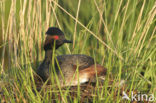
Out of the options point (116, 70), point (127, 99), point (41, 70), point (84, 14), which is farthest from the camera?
point (84, 14)

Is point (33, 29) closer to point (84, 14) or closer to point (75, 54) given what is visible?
point (75, 54)

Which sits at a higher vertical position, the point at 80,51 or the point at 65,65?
the point at 80,51

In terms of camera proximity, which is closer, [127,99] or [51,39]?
[127,99]

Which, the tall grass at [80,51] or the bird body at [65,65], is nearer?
the tall grass at [80,51]

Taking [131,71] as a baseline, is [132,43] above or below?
above

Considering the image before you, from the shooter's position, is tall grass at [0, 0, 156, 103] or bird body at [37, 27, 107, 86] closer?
tall grass at [0, 0, 156, 103]

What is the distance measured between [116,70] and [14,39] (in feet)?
5.87

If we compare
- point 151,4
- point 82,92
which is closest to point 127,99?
point 82,92

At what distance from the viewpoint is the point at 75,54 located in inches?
219

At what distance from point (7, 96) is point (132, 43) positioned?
2.27 meters

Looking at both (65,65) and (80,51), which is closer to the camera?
(65,65)

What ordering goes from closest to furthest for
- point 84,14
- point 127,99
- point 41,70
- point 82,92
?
point 127,99
point 82,92
point 41,70
point 84,14

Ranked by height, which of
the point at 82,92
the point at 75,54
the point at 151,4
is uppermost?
the point at 151,4

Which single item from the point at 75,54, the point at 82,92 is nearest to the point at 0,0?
the point at 75,54
